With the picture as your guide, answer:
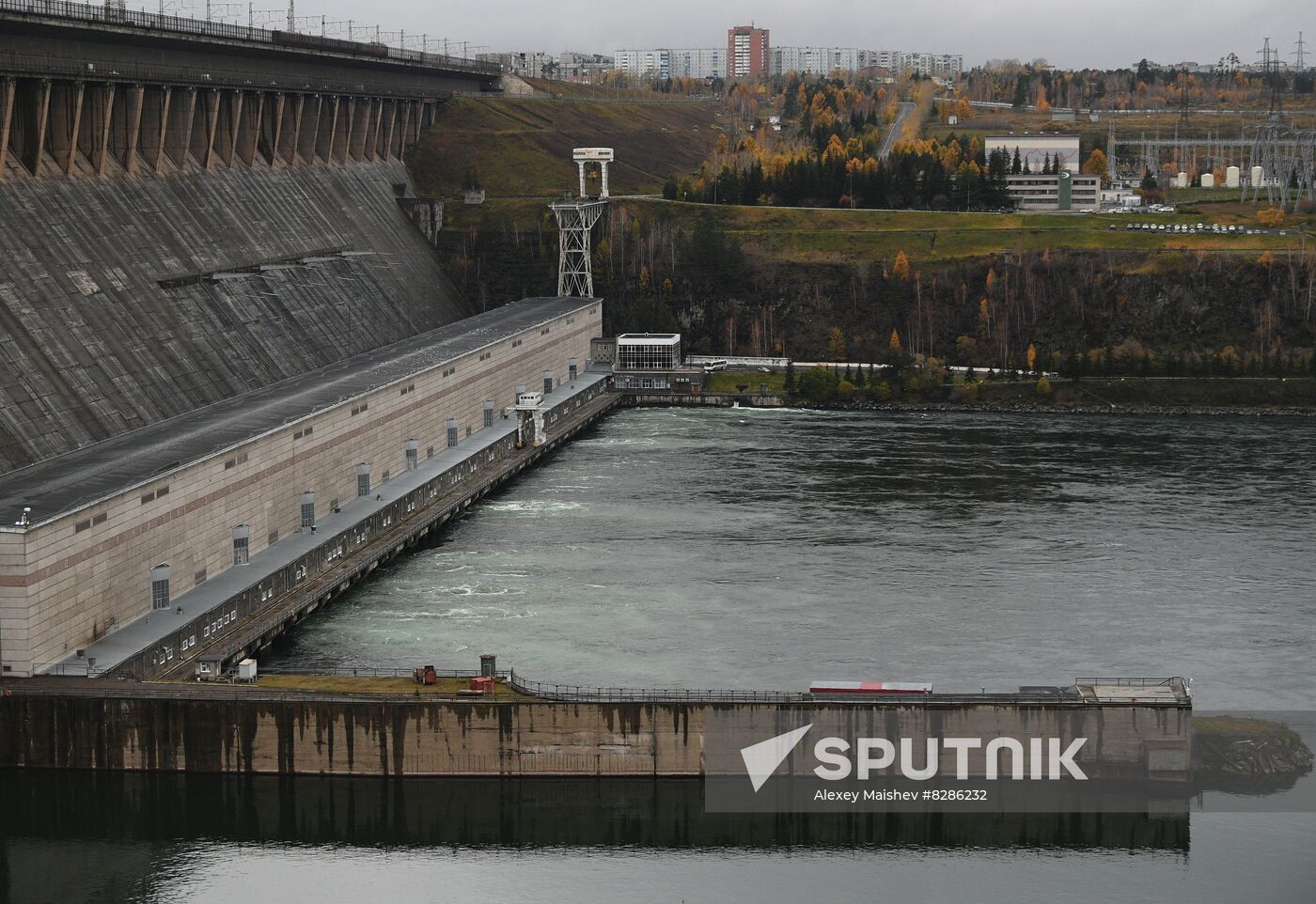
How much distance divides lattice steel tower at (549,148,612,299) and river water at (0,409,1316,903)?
26.6m

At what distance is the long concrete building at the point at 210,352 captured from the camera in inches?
2144

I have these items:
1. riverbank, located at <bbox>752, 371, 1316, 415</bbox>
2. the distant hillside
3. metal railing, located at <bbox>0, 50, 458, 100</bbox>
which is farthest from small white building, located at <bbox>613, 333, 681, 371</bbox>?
the distant hillside

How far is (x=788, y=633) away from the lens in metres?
59.8

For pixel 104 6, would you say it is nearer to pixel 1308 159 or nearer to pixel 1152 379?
pixel 1152 379

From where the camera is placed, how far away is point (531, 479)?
288ft

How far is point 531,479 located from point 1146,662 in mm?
37978

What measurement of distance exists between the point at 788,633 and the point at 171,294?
37025mm

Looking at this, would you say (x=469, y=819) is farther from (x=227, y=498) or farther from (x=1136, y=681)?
(x=1136, y=681)

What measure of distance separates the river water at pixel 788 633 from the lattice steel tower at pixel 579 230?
87.4 feet

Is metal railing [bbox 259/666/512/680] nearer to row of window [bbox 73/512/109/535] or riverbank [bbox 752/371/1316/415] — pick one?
row of window [bbox 73/512/109/535]

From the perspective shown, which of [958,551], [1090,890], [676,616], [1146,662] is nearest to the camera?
[1090,890]

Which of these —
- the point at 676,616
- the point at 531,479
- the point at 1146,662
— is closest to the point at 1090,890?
the point at 1146,662

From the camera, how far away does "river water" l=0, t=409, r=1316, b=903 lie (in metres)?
43.5

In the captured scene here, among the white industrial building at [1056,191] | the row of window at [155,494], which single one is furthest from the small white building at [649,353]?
the row of window at [155,494]
